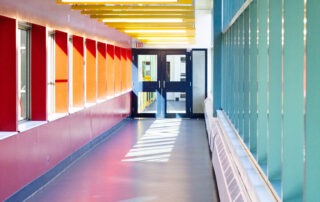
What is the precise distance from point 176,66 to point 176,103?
1.92 meters

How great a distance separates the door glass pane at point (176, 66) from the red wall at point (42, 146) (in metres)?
6.16

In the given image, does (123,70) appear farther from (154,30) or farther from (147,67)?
(154,30)

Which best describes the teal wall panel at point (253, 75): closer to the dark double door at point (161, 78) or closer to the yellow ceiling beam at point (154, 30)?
the yellow ceiling beam at point (154, 30)

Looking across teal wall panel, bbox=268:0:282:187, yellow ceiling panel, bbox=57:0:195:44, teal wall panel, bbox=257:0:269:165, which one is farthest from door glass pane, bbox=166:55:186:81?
teal wall panel, bbox=268:0:282:187

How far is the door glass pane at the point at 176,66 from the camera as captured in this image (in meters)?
18.6

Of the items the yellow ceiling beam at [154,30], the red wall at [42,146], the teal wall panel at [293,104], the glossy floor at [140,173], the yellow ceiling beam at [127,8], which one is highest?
the yellow ceiling beam at [154,30]

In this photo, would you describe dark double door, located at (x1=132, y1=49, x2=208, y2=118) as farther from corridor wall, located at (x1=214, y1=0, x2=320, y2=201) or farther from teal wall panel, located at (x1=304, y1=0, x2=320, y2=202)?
teal wall panel, located at (x1=304, y1=0, x2=320, y2=202)

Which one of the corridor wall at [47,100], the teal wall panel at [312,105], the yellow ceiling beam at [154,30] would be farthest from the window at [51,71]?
the teal wall panel at [312,105]

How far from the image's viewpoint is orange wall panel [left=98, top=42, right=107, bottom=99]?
13.4 metres

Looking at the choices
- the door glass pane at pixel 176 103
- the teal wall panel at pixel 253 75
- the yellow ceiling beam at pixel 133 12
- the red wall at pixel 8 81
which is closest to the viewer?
the teal wall panel at pixel 253 75

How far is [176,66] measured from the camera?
1869 centimetres

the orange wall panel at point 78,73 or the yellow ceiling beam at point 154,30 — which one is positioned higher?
the yellow ceiling beam at point 154,30

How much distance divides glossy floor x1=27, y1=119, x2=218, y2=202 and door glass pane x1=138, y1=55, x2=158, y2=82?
509 centimetres

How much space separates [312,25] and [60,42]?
7.50 m
